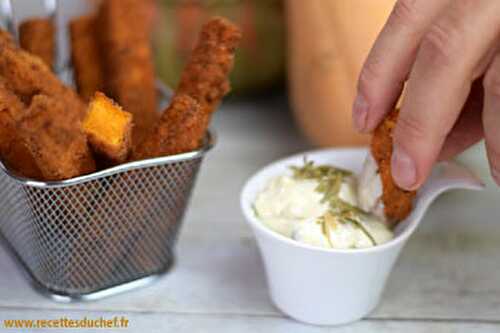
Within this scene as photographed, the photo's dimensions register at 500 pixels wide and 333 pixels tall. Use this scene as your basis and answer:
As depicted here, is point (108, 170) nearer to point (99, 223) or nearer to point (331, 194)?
point (99, 223)

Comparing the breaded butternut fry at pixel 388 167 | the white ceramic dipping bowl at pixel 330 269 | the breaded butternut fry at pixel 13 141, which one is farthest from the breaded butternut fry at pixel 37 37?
the breaded butternut fry at pixel 388 167

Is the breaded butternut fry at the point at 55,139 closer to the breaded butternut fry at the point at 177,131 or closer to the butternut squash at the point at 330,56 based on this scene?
the breaded butternut fry at the point at 177,131

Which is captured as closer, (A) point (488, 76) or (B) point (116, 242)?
(A) point (488, 76)

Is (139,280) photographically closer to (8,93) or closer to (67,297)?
(67,297)

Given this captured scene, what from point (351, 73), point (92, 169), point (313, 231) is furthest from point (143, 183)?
point (351, 73)

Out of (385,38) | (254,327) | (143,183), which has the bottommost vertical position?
(254,327)

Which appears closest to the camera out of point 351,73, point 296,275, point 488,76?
point 488,76

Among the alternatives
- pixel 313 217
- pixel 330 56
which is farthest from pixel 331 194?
pixel 330 56

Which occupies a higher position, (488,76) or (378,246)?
(488,76)

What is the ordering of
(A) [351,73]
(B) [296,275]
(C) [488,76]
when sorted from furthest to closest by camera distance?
(A) [351,73] < (B) [296,275] < (C) [488,76]
